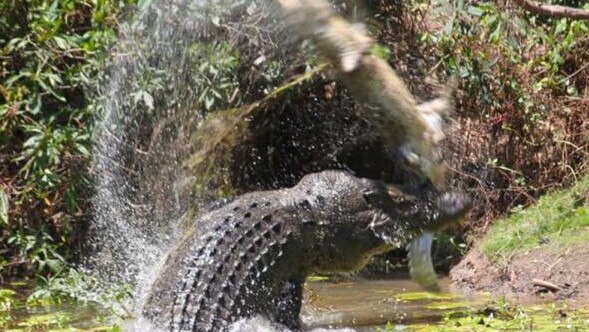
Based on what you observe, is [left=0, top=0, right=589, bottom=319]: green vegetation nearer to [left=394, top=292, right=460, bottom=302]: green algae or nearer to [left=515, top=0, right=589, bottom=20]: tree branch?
[left=515, top=0, right=589, bottom=20]: tree branch

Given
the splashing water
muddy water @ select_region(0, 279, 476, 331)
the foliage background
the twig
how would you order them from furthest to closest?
the foliage background
the splashing water
the twig
muddy water @ select_region(0, 279, 476, 331)

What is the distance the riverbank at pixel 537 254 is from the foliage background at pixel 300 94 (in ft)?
1.36

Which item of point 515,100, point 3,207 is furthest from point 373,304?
point 3,207

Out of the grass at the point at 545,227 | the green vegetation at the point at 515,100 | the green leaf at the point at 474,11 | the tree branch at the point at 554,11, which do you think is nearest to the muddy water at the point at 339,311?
the grass at the point at 545,227

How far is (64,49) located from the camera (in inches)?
351

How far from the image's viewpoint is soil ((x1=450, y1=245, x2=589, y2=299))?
7.38 meters

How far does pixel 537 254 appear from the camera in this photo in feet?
26.1

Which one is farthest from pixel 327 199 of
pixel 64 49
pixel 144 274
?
pixel 64 49

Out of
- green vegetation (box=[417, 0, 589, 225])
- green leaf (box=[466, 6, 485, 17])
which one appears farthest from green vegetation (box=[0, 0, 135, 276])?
green vegetation (box=[417, 0, 589, 225])

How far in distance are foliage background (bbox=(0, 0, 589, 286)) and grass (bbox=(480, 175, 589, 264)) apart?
32 cm

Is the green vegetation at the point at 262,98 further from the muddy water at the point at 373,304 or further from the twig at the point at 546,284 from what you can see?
the muddy water at the point at 373,304

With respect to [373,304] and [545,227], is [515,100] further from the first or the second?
[373,304]

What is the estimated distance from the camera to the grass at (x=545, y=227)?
8.04m

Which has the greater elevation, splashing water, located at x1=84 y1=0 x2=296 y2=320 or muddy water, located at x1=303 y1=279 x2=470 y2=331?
splashing water, located at x1=84 y1=0 x2=296 y2=320
